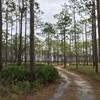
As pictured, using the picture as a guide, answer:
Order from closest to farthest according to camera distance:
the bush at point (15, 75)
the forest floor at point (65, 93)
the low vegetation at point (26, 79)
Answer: the forest floor at point (65, 93), the low vegetation at point (26, 79), the bush at point (15, 75)

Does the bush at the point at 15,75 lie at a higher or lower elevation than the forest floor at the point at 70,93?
higher

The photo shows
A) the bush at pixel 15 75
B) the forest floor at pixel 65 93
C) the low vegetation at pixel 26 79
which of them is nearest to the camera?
the forest floor at pixel 65 93

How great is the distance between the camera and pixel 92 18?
1473 inches

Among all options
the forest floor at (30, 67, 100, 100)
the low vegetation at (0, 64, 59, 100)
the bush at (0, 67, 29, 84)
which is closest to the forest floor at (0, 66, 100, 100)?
the forest floor at (30, 67, 100, 100)

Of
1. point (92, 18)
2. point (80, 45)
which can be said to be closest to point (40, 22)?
point (92, 18)

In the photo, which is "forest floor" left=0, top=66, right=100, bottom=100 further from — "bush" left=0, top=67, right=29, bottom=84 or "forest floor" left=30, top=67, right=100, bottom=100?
"bush" left=0, top=67, right=29, bottom=84

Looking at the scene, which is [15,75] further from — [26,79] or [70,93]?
[70,93]

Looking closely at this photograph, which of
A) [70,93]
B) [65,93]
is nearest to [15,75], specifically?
[65,93]

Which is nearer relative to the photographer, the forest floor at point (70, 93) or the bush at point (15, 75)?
the forest floor at point (70, 93)

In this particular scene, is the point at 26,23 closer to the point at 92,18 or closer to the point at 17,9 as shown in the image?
the point at 17,9

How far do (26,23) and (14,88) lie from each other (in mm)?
30547

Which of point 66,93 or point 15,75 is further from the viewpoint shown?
point 15,75

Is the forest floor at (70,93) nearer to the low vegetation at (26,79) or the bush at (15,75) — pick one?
the low vegetation at (26,79)

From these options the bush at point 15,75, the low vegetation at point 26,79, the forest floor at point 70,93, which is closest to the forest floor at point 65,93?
the forest floor at point 70,93
